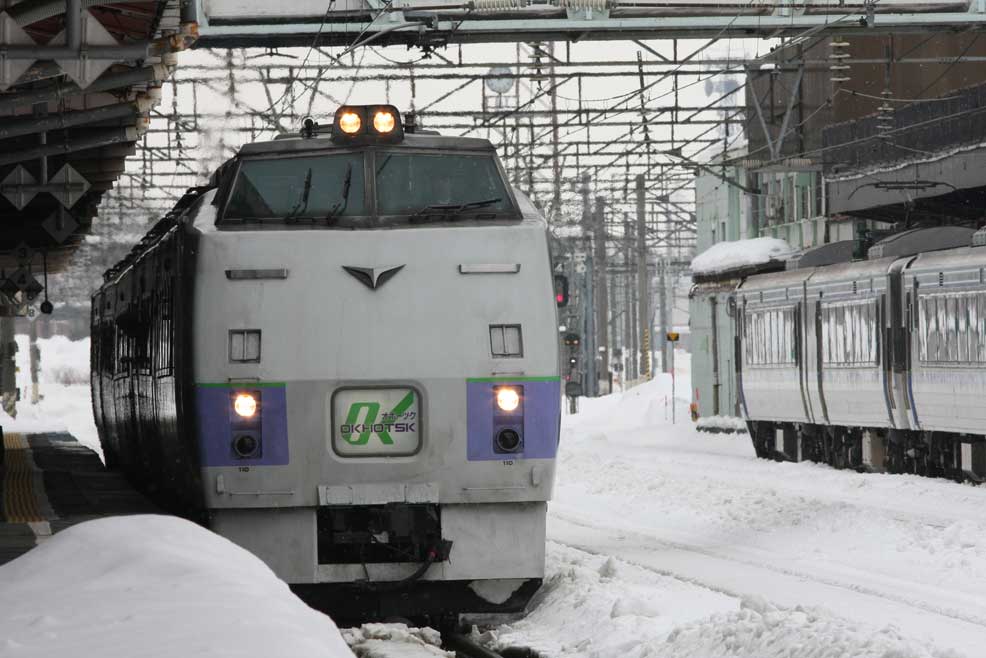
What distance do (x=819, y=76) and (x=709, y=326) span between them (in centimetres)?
1383

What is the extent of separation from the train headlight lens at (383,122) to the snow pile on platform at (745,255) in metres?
31.4

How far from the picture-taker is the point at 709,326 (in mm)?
59375

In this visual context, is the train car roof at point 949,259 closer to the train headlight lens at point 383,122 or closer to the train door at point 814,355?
the train door at point 814,355

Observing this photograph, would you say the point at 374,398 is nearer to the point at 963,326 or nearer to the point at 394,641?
the point at 394,641

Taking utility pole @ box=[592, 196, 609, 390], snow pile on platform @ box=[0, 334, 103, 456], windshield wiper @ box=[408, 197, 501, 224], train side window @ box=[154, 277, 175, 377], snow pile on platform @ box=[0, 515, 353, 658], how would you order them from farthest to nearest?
utility pole @ box=[592, 196, 609, 390] → snow pile on platform @ box=[0, 334, 103, 456] → train side window @ box=[154, 277, 175, 377] → windshield wiper @ box=[408, 197, 501, 224] → snow pile on platform @ box=[0, 515, 353, 658]

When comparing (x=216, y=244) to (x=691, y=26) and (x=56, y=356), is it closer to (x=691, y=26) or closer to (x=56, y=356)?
(x=691, y=26)

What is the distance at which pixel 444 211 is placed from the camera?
11398 mm

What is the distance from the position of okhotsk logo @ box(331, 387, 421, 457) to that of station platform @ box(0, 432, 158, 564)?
2.81m

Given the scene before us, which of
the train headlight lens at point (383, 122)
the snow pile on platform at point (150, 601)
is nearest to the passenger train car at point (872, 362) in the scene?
the train headlight lens at point (383, 122)

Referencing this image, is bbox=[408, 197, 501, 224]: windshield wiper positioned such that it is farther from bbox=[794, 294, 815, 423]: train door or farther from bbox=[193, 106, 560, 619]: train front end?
bbox=[794, 294, 815, 423]: train door

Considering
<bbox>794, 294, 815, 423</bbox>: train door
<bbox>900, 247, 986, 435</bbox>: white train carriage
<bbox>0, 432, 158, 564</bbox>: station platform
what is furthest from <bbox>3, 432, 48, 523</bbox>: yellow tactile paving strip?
<bbox>794, 294, 815, 423</bbox>: train door

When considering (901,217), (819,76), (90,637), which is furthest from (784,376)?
(90,637)

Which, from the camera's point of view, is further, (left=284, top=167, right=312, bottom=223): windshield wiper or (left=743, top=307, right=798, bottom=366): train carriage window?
(left=743, top=307, right=798, bottom=366): train carriage window

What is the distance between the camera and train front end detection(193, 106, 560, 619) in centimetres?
1091
